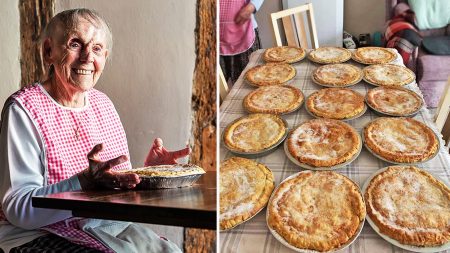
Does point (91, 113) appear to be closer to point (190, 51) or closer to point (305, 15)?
point (190, 51)

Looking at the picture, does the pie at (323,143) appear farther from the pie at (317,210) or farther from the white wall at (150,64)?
the white wall at (150,64)

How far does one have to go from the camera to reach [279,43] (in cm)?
238

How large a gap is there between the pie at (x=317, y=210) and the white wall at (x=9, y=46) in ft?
2.19

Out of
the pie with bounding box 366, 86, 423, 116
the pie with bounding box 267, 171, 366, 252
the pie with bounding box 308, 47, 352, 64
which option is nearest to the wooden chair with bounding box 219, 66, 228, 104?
the pie with bounding box 308, 47, 352, 64

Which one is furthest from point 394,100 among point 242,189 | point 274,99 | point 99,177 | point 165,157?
point 99,177

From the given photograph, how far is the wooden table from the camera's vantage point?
754 millimetres

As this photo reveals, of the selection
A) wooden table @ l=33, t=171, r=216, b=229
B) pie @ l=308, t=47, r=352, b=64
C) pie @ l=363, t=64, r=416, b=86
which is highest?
wooden table @ l=33, t=171, r=216, b=229

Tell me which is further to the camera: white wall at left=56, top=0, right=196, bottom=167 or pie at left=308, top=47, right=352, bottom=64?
pie at left=308, top=47, right=352, bottom=64

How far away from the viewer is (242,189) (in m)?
1.21

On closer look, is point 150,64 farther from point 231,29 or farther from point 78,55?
point 231,29

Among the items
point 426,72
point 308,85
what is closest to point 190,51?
point 308,85

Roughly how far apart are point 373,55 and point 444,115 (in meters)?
0.49

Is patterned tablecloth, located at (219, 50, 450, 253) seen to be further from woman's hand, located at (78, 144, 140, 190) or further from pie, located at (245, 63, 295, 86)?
woman's hand, located at (78, 144, 140, 190)

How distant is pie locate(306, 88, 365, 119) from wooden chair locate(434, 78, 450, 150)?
389mm
